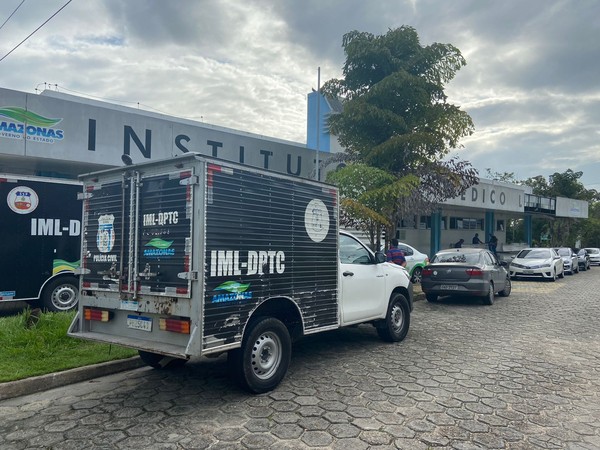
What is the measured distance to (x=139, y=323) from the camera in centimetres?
493

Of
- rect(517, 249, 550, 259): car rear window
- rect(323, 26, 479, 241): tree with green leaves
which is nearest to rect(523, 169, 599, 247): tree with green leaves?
rect(517, 249, 550, 259): car rear window

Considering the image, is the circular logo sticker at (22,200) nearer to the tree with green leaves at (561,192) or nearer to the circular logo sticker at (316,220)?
the circular logo sticker at (316,220)

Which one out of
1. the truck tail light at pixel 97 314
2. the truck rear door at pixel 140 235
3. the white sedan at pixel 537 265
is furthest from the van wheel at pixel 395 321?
the white sedan at pixel 537 265

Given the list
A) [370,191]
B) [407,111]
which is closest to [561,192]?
[407,111]

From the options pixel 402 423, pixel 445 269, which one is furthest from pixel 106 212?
pixel 445 269

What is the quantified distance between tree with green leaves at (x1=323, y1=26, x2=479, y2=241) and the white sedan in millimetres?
7044

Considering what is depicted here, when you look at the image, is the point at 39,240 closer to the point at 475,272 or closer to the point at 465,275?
the point at 465,275

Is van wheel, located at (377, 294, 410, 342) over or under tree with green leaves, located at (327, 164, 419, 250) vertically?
under

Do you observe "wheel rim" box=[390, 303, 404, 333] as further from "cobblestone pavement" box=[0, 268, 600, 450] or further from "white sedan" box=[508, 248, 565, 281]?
"white sedan" box=[508, 248, 565, 281]

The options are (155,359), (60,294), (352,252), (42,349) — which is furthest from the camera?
(60,294)

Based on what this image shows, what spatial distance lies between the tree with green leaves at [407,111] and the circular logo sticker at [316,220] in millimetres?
7864

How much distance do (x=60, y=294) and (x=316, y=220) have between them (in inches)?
240

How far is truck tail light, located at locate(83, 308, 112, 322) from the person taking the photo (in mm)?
5199

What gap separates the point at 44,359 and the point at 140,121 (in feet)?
28.2
